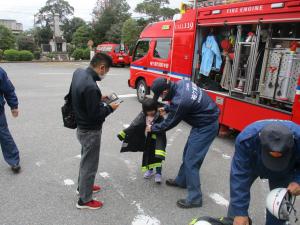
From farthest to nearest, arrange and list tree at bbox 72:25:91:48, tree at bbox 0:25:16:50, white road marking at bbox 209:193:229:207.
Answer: tree at bbox 72:25:91:48, tree at bbox 0:25:16:50, white road marking at bbox 209:193:229:207

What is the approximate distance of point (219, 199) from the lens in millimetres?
3939

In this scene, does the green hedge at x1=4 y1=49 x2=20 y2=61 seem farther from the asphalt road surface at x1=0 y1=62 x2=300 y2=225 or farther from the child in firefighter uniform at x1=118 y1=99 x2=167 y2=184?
the child in firefighter uniform at x1=118 y1=99 x2=167 y2=184

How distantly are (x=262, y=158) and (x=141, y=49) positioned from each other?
809 cm

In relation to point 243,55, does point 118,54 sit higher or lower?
lower

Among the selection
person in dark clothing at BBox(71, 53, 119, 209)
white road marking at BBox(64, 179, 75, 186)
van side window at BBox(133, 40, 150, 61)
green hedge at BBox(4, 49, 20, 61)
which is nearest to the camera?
person in dark clothing at BBox(71, 53, 119, 209)

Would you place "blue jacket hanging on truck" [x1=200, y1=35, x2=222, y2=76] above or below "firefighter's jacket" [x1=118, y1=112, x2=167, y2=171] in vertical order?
above

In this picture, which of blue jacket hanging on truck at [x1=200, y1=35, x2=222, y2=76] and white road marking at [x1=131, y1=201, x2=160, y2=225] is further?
blue jacket hanging on truck at [x1=200, y1=35, x2=222, y2=76]

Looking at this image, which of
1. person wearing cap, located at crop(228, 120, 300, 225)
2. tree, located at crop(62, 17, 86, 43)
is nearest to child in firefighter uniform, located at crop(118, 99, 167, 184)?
person wearing cap, located at crop(228, 120, 300, 225)

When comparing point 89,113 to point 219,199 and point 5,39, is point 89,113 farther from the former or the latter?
point 5,39

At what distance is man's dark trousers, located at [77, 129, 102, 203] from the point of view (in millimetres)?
3412

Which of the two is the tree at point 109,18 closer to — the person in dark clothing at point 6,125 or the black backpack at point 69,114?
the person in dark clothing at point 6,125

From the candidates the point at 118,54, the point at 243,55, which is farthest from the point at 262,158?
the point at 118,54

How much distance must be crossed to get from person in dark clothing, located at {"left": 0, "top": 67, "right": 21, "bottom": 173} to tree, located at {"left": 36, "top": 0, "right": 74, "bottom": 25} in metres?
61.3

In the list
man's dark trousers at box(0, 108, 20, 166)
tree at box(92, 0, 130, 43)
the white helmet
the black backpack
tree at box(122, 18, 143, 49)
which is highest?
tree at box(92, 0, 130, 43)
